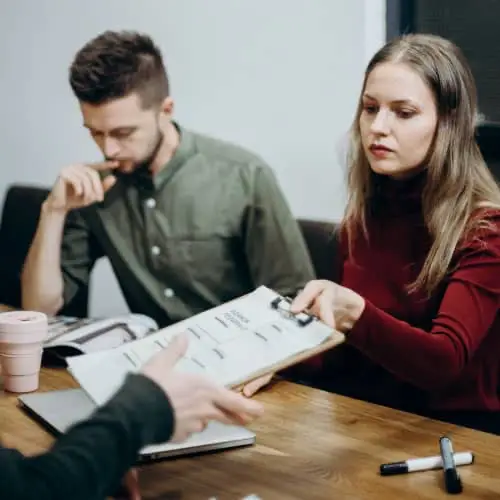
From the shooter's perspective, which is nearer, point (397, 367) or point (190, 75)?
point (397, 367)

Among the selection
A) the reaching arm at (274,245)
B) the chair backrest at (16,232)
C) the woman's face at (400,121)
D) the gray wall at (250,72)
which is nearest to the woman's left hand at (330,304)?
the woman's face at (400,121)

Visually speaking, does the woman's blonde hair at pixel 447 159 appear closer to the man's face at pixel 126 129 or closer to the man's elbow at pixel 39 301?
the man's face at pixel 126 129

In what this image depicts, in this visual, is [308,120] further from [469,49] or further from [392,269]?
[392,269]

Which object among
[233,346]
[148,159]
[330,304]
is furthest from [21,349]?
[148,159]

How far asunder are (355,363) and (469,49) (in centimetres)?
79

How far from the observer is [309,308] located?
4.43 feet

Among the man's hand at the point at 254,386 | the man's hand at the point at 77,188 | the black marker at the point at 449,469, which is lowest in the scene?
the man's hand at the point at 254,386

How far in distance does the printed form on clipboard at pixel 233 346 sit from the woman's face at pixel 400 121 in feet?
1.37

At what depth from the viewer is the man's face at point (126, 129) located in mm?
1918

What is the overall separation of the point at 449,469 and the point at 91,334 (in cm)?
75

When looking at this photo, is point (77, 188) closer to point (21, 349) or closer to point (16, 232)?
point (21, 349)

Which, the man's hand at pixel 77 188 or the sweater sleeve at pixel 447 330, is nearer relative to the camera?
the sweater sleeve at pixel 447 330

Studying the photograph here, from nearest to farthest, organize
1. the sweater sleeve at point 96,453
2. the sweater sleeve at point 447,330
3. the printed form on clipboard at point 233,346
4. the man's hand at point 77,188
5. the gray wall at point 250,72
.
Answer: the sweater sleeve at point 96,453, the printed form on clipboard at point 233,346, the sweater sleeve at point 447,330, the man's hand at point 77,188, the gray wall at point 250,72

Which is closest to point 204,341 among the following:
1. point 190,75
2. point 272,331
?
point 272,331
